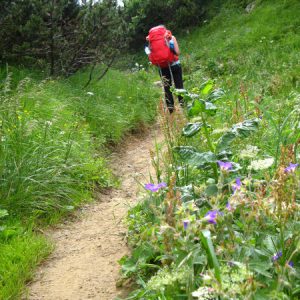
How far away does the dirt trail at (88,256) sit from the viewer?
3082 mm

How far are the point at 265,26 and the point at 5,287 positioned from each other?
47.2 ft

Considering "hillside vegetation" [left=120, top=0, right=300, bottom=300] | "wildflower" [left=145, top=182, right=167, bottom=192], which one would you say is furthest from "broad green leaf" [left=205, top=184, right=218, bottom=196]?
"wildflower" [left=145, top=182, right=167, bottom=192]

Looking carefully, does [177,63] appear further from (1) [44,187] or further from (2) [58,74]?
(1) [44,187]

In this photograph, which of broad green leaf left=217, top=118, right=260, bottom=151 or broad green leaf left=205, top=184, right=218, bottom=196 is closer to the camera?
broad green leaf left=205, top=184, right=218, bottom=196

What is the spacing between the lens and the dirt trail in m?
3.08

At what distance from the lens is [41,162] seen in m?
4.67

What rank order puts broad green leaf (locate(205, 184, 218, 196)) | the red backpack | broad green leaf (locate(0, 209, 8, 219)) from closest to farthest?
1. broad green leaf (locate(205, 184, 218, 196))
2. broad green leaf (locate(0, 209, 8, 219))
3. the red backpack

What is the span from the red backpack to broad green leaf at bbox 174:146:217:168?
430 centimetres

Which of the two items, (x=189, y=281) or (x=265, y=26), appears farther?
(x=265, y=26)

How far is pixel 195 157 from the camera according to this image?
3041 mm

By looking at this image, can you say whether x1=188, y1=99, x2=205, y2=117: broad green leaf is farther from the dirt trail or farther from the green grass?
the green grass

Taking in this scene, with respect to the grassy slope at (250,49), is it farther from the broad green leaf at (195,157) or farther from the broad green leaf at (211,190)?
the broad green leaf at (211,190)

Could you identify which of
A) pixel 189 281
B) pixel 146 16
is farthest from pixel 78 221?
pixel 146 16

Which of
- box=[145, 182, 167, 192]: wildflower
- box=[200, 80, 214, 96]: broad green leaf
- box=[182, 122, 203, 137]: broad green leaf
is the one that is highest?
box=[200, 80, 214, 96]: broad green leaf
